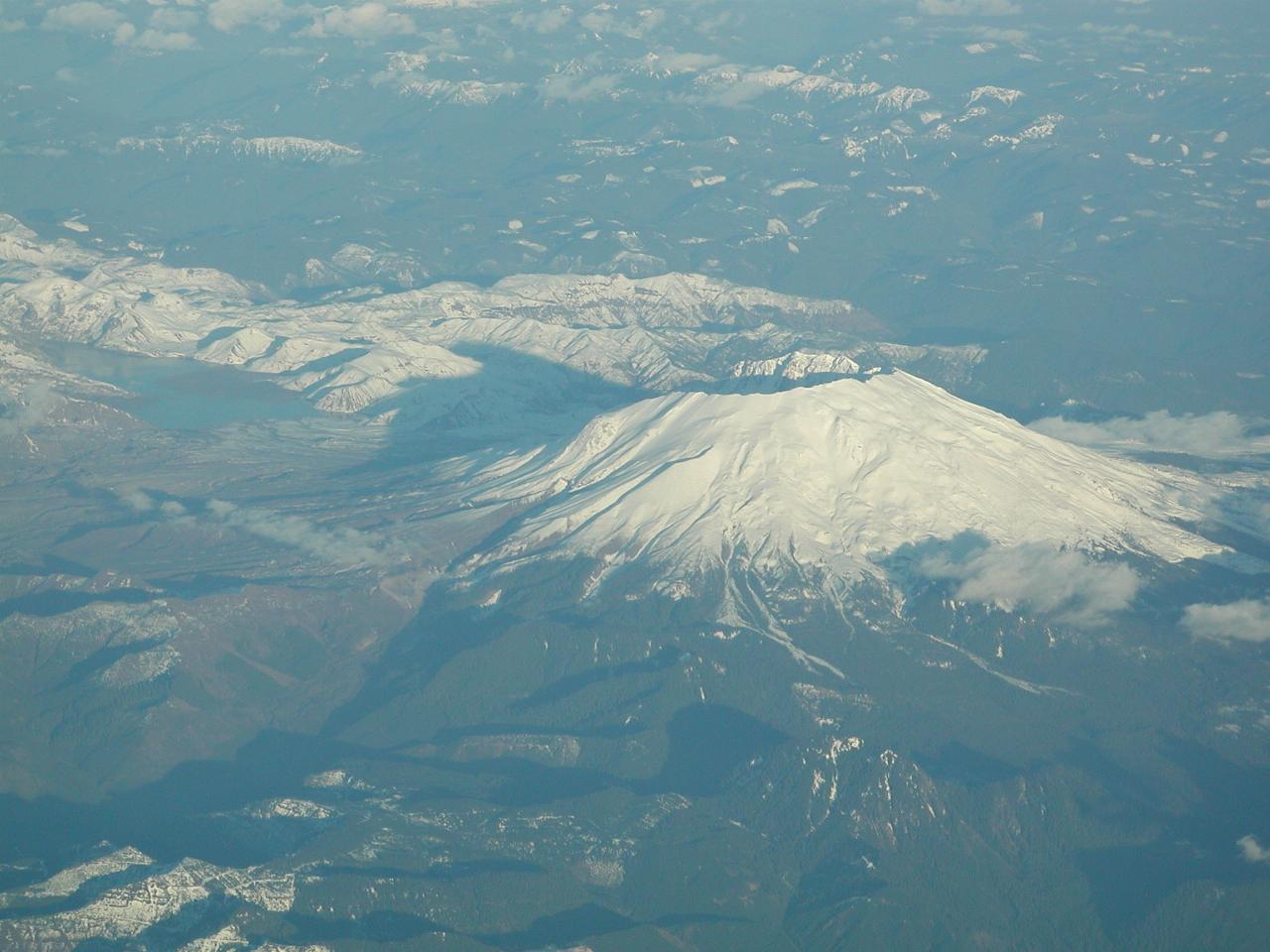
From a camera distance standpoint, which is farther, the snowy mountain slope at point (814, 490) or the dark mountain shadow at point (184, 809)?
the snowy mountain slope at point (814, 490)

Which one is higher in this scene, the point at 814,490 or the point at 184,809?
the point at 814,490

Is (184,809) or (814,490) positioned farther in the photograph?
(814,490)

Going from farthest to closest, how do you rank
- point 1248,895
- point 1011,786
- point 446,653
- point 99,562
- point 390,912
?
1. point 99,562
2. point 446,653
3. point 1011,786
4. point 1248,895
5. point 390,912

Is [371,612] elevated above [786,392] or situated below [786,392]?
below

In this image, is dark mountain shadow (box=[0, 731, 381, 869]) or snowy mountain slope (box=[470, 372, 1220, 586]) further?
snowy mountain slope (box=[470, 372, 1220, 586])

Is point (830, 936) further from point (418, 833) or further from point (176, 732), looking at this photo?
point (176, 732)

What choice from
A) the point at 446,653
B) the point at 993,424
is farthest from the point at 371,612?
the point at 993,424

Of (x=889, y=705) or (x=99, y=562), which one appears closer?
(x=889, y=705)

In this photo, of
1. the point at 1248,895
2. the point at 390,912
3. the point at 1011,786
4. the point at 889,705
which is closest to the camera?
the point at 390,912
